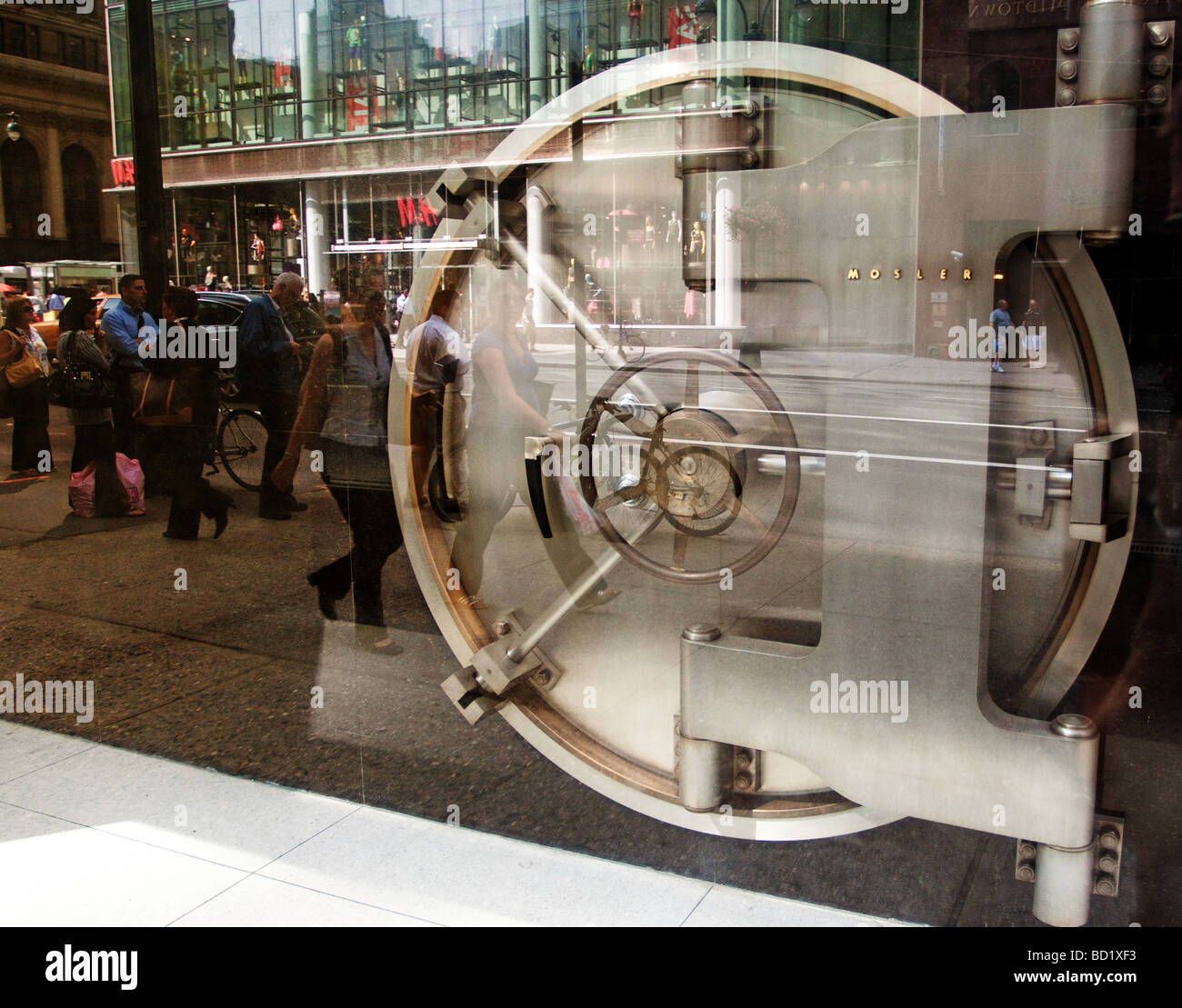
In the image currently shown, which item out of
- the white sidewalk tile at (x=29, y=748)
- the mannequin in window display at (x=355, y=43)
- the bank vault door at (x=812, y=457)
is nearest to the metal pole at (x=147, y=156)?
the mannequin in window display at (x=355, y=43)

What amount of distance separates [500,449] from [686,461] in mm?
638

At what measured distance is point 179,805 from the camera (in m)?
3.45

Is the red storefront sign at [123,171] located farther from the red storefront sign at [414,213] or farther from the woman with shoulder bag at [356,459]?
the red storefront sign at [414,213]

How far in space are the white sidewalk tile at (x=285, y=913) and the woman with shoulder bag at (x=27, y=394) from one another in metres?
2.06

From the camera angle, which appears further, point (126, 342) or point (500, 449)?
point (126, 342)

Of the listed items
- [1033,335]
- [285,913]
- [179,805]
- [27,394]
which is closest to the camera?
[1033,335]

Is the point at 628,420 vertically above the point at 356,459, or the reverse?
the point at 628,420

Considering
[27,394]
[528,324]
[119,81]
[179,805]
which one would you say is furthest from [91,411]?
[528,324]

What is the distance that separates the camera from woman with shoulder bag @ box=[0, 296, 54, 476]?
411 cm

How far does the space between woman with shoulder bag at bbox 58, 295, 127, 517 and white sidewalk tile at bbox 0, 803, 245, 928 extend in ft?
4.15

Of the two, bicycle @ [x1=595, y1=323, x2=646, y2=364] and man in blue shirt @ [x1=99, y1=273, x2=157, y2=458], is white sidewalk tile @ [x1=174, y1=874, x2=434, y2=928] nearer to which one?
bicycle @ [x1=595, y1=323, x2=646, y2=364]

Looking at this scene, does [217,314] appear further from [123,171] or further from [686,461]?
[686,461]

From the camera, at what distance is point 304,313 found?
3.43 metres

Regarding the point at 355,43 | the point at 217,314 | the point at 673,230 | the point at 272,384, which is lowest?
the point at 272,384
